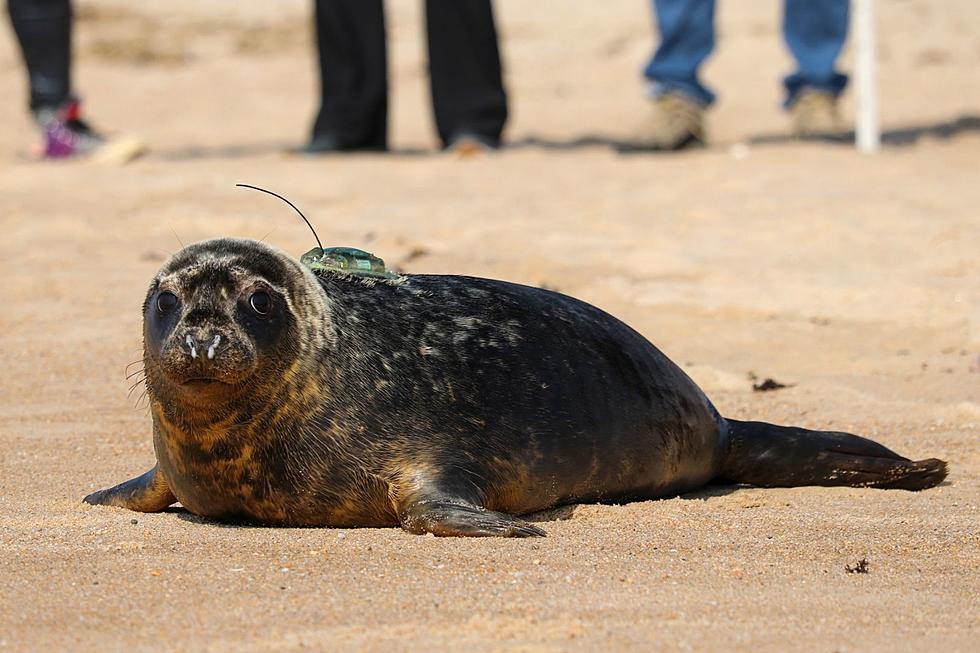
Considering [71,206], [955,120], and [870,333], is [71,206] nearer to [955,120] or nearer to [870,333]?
[870,333]

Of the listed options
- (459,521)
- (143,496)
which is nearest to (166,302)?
(143,496)

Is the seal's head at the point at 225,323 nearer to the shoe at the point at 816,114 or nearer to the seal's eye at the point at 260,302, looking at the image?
the seal's eye at the point at 260,302

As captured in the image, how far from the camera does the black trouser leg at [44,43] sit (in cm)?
952

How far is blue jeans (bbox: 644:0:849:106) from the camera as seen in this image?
9.35m

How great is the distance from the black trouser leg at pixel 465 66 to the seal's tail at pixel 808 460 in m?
5.89

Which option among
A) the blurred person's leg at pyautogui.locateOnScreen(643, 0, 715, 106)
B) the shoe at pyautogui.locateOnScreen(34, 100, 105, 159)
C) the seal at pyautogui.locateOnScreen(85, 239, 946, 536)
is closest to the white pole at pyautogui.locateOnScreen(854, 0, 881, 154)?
the blurred person's leg at pyautogui.locateOnScreen(643, 0, 715, 106)

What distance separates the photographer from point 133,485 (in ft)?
12.3

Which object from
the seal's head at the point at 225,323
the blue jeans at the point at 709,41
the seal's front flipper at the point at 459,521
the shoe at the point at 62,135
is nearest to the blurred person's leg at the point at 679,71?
the blue jeans at the point at 709,41

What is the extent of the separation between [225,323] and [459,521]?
0.65 metres

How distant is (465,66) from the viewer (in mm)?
9867

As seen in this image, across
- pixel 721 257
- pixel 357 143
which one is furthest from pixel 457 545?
pixel 357 143

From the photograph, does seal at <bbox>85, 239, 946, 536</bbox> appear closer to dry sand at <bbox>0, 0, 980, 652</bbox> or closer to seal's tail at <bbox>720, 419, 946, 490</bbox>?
seal's tail at <bbox>720, 419, 946, 490</bbox>

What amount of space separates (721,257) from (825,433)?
270 cm

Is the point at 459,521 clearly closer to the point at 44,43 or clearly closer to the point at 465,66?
the point at 465,66
